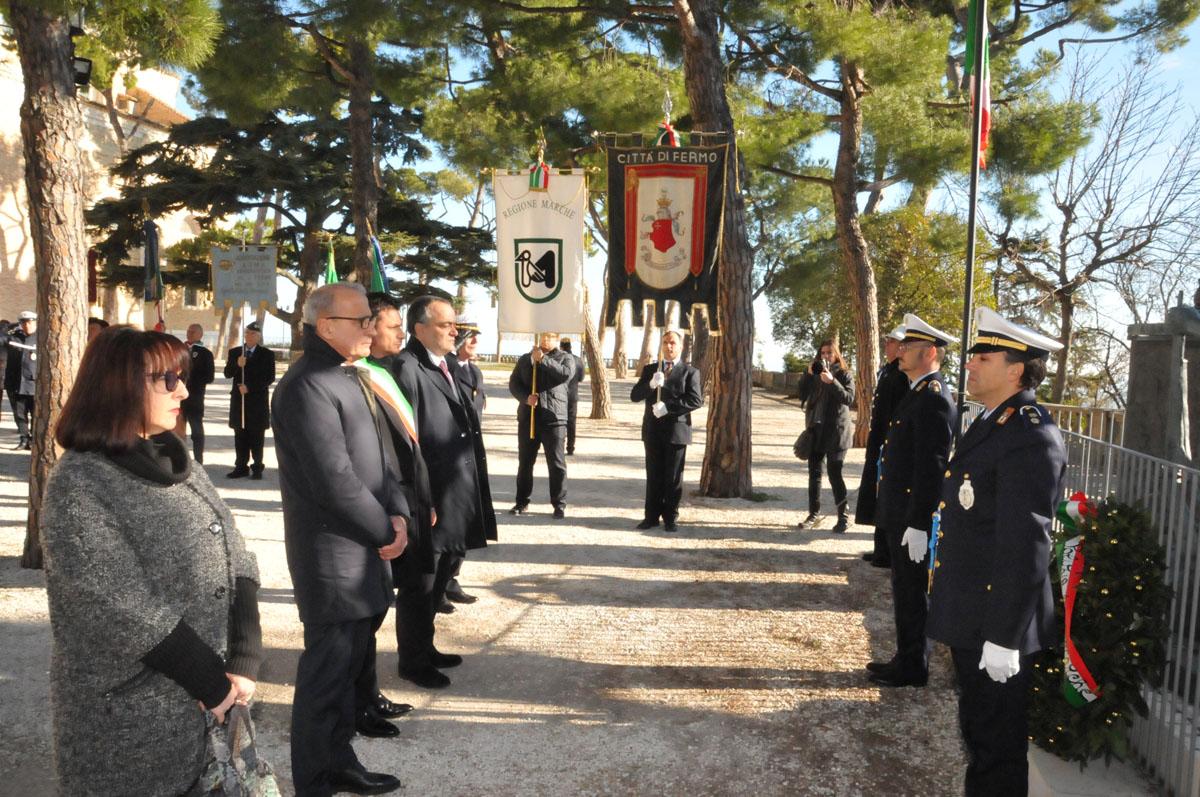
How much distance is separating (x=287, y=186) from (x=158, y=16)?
1836 cm

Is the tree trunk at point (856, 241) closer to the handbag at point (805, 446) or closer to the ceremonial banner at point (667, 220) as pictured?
the handbag at point (805, 446)

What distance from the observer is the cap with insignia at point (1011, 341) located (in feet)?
11.1

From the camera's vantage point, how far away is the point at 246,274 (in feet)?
71.7

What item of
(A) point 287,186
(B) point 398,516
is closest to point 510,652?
(B) point 398,516

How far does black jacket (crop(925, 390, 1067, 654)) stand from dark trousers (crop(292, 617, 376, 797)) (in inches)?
86.7

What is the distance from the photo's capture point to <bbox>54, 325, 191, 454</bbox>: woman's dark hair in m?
2.12

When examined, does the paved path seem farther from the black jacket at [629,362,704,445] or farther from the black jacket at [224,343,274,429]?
the black jacket at [224,343,274,429]

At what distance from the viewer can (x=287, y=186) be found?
77.3 feet

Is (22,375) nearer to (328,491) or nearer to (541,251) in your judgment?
(541,251)

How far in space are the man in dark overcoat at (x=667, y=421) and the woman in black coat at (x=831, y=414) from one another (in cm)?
109

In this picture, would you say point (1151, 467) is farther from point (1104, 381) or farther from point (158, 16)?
point (1104, 381)

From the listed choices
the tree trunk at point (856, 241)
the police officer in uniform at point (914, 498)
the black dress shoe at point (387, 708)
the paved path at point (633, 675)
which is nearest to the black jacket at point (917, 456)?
the police officer in uniform at point (914, 498)

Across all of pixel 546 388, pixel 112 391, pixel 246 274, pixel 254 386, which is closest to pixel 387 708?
pixel 112 391

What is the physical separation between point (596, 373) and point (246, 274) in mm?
8999
